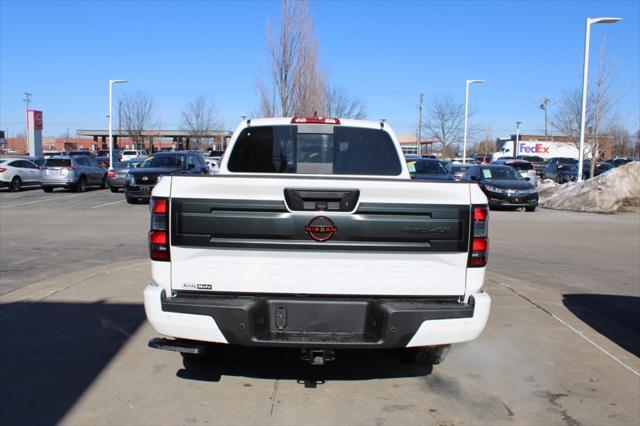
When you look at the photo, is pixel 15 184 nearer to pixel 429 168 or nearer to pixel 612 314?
pixel 429 168

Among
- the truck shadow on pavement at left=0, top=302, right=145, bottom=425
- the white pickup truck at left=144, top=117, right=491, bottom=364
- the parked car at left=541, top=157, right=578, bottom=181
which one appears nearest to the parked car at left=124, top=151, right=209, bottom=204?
the truck shadow on pavement at left=0, top=302, right=145, bottom=425

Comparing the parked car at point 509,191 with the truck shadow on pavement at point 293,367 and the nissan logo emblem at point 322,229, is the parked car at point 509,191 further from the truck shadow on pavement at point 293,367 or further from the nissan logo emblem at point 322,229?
the nissan logo emblem at point 322,229

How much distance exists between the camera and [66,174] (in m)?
24.8

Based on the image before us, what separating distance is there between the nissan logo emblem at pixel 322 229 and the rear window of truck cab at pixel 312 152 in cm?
196

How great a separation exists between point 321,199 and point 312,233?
228mm

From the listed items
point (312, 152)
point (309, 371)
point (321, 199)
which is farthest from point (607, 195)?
point (321, 199)

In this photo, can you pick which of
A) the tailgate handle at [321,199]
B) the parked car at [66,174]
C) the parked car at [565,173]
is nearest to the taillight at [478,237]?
the tailgate handle at [321,199]

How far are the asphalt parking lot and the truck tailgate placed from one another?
3.39 ft

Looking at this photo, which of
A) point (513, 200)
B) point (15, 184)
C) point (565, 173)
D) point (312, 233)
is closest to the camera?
point (312, 233)

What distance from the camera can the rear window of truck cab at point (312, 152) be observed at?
550cm

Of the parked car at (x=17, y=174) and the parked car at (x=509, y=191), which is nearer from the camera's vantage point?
the parked car at (x=509, y=191)

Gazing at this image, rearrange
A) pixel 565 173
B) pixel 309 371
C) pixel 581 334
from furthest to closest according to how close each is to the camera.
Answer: pixel 565 173 → pixel 581 334 → pixel 309 371

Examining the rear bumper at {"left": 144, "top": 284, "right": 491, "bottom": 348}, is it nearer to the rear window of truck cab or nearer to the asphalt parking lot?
the asphalt parking lot

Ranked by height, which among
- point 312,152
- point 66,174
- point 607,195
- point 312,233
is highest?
point 312,152
